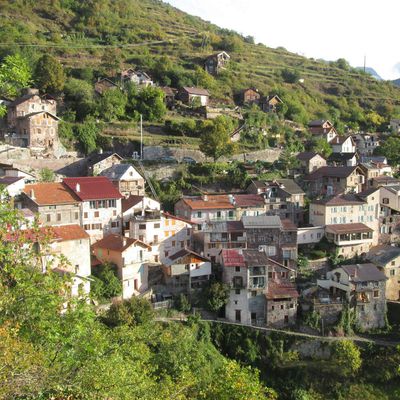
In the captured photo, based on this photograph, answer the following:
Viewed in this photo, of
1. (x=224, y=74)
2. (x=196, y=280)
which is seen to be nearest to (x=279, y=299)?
(x=196, y=280)

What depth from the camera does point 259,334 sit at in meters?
30.3

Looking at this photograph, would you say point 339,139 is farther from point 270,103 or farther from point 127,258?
point 127,258

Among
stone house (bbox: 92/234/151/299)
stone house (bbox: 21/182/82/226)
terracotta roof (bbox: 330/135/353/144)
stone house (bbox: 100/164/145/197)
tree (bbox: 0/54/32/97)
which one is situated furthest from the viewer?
terracotta roof (bbox: 330/135/353/144)

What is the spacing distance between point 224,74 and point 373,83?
98.0ft

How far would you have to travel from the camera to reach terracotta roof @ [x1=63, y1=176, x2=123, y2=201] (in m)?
32.3

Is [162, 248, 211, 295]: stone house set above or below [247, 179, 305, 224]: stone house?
below

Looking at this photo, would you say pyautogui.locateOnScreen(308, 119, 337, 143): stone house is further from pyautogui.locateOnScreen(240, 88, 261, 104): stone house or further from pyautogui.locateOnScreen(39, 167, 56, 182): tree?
pyautogui.locateOnScreen(39, 167, 56, 182): tree

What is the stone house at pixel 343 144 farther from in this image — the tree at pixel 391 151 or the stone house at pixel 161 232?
the stone house at pixel 161 232

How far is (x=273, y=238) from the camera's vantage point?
34.4 metres

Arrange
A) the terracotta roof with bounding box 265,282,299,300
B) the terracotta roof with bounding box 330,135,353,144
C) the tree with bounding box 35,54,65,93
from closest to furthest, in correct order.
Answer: the terracotta roof with bounding box 265,282,299,300 < the tree with bounding box 35,54,65,93 < the terracotta roof with bounding box 330,135,353,144

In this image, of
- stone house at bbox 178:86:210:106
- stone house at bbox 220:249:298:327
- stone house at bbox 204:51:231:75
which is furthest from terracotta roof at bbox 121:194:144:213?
stone house at bbox 204:51:231:75

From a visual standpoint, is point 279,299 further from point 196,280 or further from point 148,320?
point 148,320

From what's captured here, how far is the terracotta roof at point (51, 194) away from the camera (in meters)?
30.5

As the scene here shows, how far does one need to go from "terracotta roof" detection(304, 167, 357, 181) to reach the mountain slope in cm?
1774
